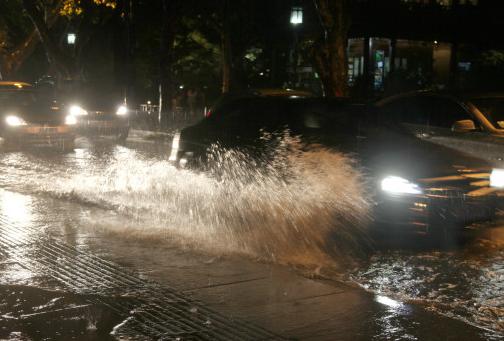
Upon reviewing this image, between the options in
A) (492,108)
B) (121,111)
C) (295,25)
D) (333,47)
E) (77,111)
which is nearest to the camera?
(492,108)

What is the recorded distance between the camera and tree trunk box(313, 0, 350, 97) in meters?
19.9

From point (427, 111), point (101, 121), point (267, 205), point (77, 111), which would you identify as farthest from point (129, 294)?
point (77, 111)

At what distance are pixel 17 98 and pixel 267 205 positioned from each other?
11.3 metres

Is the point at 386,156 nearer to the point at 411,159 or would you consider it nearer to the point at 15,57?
the point at 411,159

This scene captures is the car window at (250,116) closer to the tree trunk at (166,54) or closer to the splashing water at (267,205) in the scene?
the splashing water at (267,205)

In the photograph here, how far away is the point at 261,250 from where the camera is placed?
313 inches

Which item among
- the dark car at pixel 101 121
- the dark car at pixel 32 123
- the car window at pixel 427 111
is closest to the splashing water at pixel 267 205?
the car window at pixel 427 111

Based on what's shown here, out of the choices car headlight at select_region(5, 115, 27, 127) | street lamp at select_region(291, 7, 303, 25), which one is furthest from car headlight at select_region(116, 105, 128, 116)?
street lamp at select_region(291, 7, 303, 25)

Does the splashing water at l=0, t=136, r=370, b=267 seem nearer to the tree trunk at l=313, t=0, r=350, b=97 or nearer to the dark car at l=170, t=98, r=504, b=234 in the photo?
the dark car at l=170, t=98, r=504, b=234

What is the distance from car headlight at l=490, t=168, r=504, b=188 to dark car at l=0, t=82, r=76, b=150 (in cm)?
1182

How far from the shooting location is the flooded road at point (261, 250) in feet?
18.9

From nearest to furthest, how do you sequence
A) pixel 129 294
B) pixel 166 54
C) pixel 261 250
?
pixel 129 294 → pixel 261 250 → pixel 166 54

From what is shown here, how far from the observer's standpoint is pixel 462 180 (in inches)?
322

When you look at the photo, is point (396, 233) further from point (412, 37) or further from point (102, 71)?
point (102, 71)
